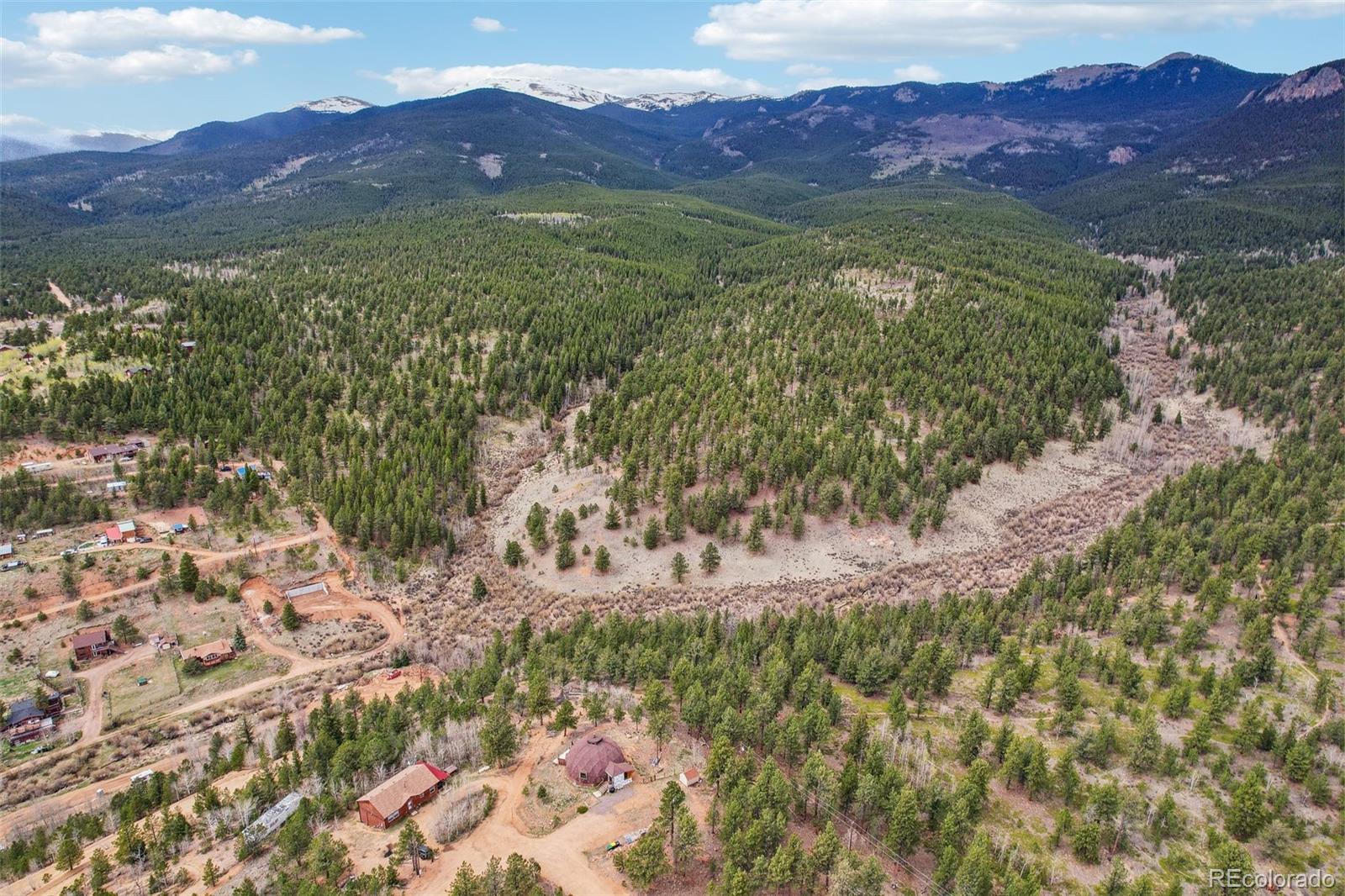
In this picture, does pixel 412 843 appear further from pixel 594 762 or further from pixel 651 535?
pixel 651 535

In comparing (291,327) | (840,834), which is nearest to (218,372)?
(291,327)

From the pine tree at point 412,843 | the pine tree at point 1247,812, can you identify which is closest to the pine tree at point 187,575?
the pine tree at point 412,843

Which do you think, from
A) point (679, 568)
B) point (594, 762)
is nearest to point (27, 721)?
point (594, 762)

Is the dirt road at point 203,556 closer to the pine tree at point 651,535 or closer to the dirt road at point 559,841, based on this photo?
the pine tree at point 651,535

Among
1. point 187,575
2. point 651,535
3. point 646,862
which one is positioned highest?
point 646,862

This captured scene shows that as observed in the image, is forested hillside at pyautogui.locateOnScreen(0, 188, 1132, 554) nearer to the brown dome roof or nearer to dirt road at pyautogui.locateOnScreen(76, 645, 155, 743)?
dirt road at pyautogui.locateOnScreen(76, 645, 155, 743)
